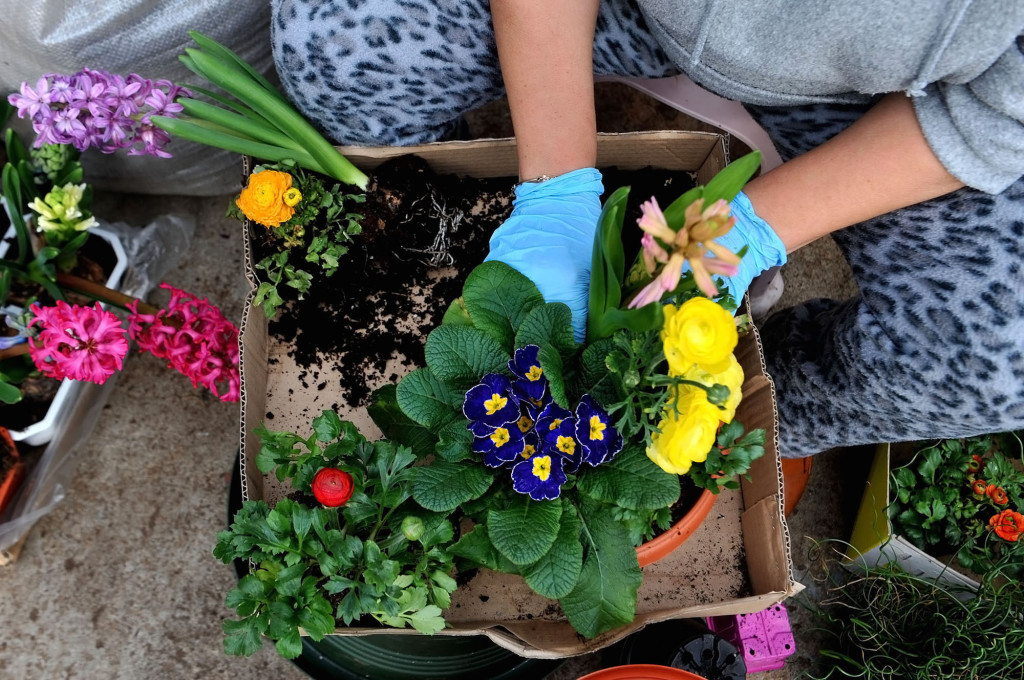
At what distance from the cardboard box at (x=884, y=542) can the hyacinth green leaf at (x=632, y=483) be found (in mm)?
654

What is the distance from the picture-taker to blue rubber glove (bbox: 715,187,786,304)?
100 centimetres

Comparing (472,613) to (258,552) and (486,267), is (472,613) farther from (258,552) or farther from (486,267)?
(486,267)

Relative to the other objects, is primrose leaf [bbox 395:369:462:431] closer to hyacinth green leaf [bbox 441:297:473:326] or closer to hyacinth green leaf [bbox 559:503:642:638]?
hyacinth green leaf [bbox 441:297:473:326]

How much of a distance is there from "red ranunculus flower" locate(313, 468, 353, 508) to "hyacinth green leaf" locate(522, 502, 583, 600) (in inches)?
9.1

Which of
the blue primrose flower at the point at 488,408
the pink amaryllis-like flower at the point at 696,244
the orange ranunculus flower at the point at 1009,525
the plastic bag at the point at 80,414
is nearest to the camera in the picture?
A: the pink amaryllis-like flower at the point at 696,244

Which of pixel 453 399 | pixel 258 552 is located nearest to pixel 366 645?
pixel 258 552

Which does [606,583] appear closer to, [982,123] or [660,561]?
[660,561]

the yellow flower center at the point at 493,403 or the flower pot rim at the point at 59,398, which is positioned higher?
the yellow flower center at the point at 493,403

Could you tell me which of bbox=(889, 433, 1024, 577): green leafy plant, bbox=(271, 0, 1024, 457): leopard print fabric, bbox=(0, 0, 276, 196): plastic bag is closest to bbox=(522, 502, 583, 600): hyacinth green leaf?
bbox=(271, 0, 1024, 457): leopard print fabric

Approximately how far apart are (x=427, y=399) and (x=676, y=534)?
38 centimetres

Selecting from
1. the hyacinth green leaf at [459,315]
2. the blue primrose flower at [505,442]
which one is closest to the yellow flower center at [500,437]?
the blue primrose flower at [505,442]

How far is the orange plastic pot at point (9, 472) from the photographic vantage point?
52.9 inches

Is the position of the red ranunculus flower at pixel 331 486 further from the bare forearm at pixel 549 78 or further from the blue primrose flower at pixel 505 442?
the bare forearm at pixel 549 78

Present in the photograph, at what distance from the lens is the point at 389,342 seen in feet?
3.99
